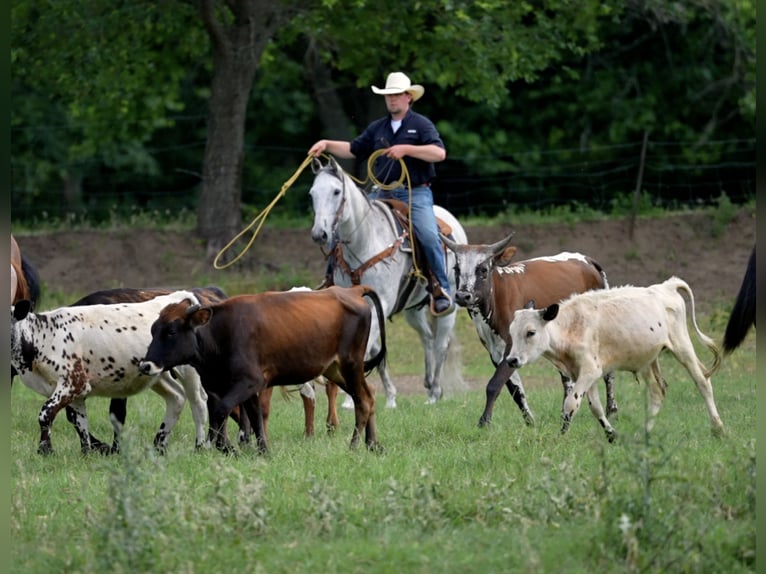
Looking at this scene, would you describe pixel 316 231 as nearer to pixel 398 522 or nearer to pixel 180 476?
pixel 180 476

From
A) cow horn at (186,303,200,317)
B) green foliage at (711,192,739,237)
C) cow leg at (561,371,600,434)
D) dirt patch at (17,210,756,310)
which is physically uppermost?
cow horn at (186,303,200,317)

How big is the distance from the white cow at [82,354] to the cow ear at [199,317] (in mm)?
762

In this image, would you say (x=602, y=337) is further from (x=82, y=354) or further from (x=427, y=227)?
(x=82, y=354)

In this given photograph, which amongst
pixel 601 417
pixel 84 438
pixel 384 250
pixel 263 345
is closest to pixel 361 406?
pixel 263 345

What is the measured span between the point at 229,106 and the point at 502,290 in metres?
12.2

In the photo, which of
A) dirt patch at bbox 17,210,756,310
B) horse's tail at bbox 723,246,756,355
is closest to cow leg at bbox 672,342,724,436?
horse's tail at bbox 723,246,756,355

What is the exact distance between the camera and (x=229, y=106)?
23.9 meters

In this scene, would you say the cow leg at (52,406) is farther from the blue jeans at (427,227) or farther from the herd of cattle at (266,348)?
the blue jeans at (427,227)

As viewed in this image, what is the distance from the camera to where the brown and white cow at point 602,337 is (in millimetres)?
10820

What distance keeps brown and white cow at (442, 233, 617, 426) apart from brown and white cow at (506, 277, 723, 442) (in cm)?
95

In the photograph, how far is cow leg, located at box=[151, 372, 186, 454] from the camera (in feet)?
37.5

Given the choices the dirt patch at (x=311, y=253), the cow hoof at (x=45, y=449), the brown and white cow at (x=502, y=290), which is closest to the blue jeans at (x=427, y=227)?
the brown and white cow at (x=502, y=290)

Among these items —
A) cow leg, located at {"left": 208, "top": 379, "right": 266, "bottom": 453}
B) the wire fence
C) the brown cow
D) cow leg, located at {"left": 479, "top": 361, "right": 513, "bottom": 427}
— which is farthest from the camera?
the wire fence

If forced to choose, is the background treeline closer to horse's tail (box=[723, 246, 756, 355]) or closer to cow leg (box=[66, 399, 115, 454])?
horse's tail (box=[723, 246, 756, 355])
